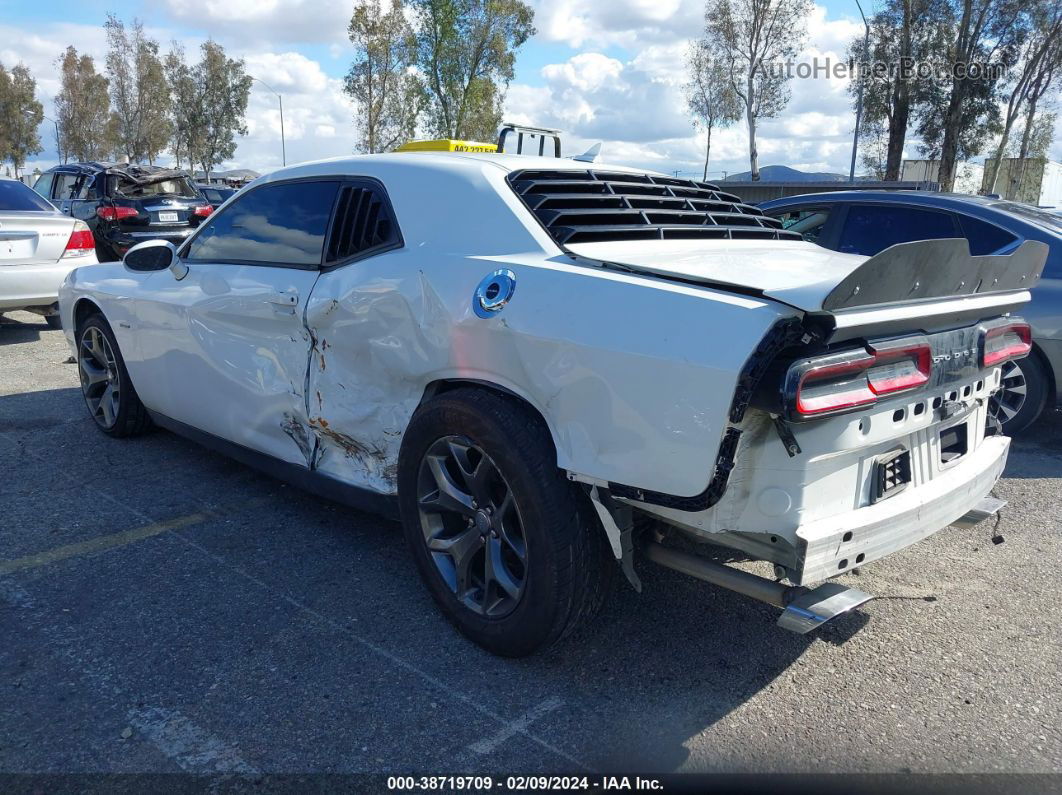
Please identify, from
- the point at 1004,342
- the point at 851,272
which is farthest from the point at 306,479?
the point at 1004,342

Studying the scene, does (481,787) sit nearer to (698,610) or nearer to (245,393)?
(698,610)

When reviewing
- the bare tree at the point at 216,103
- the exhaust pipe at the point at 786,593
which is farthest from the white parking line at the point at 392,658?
the bare tree at the point at 216,103

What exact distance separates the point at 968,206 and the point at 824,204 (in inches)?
38.8

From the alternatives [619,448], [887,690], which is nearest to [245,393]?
[619,448]

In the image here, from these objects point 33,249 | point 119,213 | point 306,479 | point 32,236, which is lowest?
point 306,479

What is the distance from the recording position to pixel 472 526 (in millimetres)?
3064

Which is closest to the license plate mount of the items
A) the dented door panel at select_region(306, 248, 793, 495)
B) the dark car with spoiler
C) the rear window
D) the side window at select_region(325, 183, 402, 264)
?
the dented door panel at select_region(306, 248, 793, 495)

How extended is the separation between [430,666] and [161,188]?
470 inches

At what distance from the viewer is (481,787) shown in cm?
238

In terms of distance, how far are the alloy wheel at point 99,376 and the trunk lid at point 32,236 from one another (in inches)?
Result: 147

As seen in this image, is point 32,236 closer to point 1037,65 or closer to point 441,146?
point 441,146

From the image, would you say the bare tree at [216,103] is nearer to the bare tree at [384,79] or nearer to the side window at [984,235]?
the bare tree at [384,79]

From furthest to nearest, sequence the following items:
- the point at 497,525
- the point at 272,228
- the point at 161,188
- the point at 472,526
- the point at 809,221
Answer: the point at 161,188 < the point at 809,221 < the point at 272,228 < the point at 472,526 < the point at 497,525

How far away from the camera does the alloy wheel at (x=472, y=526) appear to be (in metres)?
2.92
